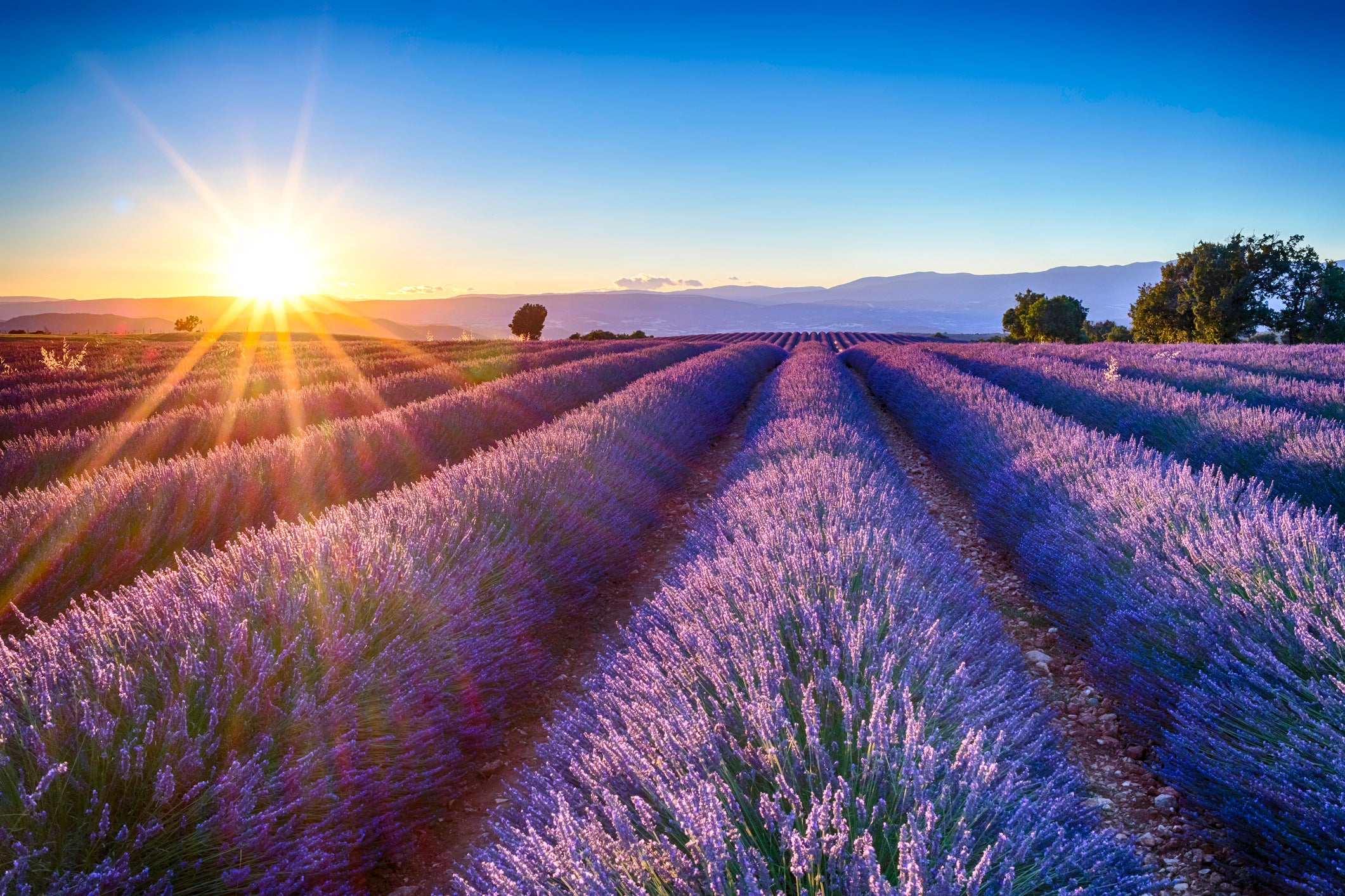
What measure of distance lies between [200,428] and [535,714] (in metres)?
4.56

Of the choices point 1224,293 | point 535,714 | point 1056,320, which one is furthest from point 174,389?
point 1056,320

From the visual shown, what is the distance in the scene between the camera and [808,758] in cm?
134

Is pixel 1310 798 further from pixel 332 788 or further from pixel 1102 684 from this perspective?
pixel 332 788

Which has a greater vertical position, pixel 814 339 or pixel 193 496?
pixel 814 339

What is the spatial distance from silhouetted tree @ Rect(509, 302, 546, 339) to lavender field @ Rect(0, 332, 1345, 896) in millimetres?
42472

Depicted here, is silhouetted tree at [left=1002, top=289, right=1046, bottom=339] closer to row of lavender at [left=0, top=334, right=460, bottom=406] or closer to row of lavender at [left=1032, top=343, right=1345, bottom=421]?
row of lavender at [left=1032, top=343, right=1345, bottom=421]

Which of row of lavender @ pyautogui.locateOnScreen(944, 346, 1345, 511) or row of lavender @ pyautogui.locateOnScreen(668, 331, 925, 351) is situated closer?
row of lavender @ pyautogui.locateOnScreen(944, 346, 1345, 511)

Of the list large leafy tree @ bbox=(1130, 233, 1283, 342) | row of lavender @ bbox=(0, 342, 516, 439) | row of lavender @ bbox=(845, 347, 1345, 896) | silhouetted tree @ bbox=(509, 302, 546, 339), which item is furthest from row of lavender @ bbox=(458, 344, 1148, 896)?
silhouetted tree @ bbox=(509, 302, 546, 339)

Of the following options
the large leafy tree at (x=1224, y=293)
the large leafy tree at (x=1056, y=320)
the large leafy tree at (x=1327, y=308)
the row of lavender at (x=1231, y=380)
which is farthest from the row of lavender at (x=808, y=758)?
the large leafy tree at (x=1056, y=320)

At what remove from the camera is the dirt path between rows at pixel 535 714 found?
6.13 feet

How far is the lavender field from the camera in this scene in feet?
3.93

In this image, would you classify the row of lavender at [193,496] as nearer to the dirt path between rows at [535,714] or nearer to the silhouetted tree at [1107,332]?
the dirt path between rows at [535,714]

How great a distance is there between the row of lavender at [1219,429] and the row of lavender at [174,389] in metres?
9.11

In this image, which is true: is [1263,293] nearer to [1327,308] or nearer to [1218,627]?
[1327,308]
